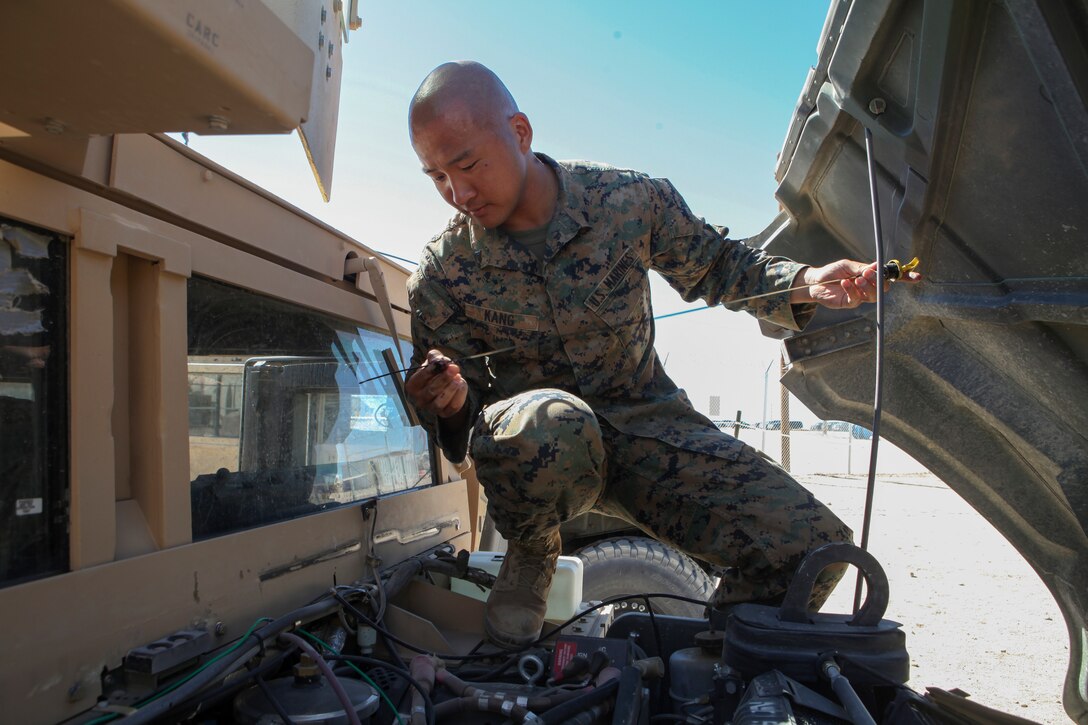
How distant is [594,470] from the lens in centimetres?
190

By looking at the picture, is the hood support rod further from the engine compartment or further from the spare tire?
the spare tire

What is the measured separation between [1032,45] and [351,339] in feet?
6.21

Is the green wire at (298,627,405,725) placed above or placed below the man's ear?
below

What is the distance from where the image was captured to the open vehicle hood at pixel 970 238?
5.57 feet

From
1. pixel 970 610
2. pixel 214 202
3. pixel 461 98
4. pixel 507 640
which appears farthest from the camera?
pixel 970 610

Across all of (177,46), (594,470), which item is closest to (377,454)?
(594,470)

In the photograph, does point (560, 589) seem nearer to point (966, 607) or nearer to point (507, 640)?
point (507, 640)

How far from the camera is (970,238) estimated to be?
1919 mm

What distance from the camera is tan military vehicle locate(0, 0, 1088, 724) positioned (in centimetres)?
117

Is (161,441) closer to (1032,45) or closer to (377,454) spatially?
(377,454)

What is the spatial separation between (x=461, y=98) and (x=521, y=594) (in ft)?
4.19

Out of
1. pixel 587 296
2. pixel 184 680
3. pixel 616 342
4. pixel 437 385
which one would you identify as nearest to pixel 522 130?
pixel 587 296

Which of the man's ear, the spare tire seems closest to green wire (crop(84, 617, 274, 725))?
the man's ear

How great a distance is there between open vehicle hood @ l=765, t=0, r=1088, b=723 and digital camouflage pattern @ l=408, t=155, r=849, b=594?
10.0 inches
